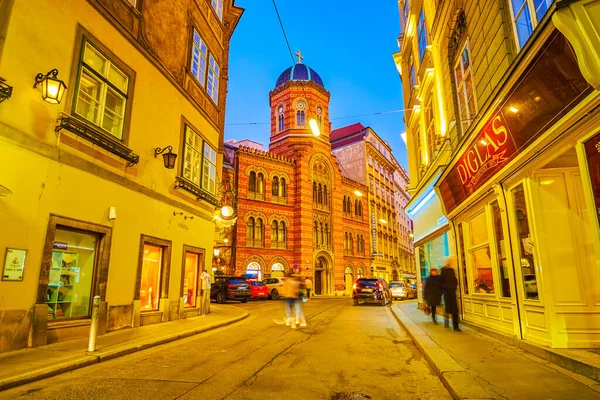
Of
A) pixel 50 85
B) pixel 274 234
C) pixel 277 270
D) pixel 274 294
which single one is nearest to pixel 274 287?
pixel 274 294

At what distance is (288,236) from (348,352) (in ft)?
100.0

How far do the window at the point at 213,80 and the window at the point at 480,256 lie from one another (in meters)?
11.8

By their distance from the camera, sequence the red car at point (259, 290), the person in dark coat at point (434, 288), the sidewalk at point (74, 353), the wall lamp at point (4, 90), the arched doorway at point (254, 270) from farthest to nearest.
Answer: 1. the arched doorway at point (254, 270)
2. the red car at point (259, 290)
3. the person in dark coat at point (434, 288)
4. the wall lamp at point (4, 90)
5. the sidewalk at point (74, 353)

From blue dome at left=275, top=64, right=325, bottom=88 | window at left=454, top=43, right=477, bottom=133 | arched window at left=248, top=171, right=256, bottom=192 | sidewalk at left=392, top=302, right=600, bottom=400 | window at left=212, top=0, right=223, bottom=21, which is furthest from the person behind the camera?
blue dome at left=275, top=64, right=325, bottom=88

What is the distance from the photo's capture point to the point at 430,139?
1591cm

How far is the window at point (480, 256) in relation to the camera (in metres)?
9.81

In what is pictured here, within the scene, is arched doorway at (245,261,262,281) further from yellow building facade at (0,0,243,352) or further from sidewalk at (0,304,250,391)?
sidewalk at (0,304,250,391)

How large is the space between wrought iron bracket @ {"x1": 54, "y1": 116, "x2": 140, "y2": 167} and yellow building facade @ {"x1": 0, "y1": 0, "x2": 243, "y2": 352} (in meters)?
0.03

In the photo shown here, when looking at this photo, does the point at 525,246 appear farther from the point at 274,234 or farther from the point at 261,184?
the point at 261,184

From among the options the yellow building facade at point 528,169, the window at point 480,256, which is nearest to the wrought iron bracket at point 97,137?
the yellow building facade at point 528,169

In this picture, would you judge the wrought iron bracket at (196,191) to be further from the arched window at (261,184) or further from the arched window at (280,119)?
the arched window at (280,119)

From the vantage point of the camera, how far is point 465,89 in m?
11.1

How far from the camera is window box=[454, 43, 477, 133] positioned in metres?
10.6

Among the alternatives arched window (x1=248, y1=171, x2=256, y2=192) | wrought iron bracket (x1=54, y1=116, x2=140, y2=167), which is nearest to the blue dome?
arched window (x1=248, y1=171, x2=256, y2=192)
